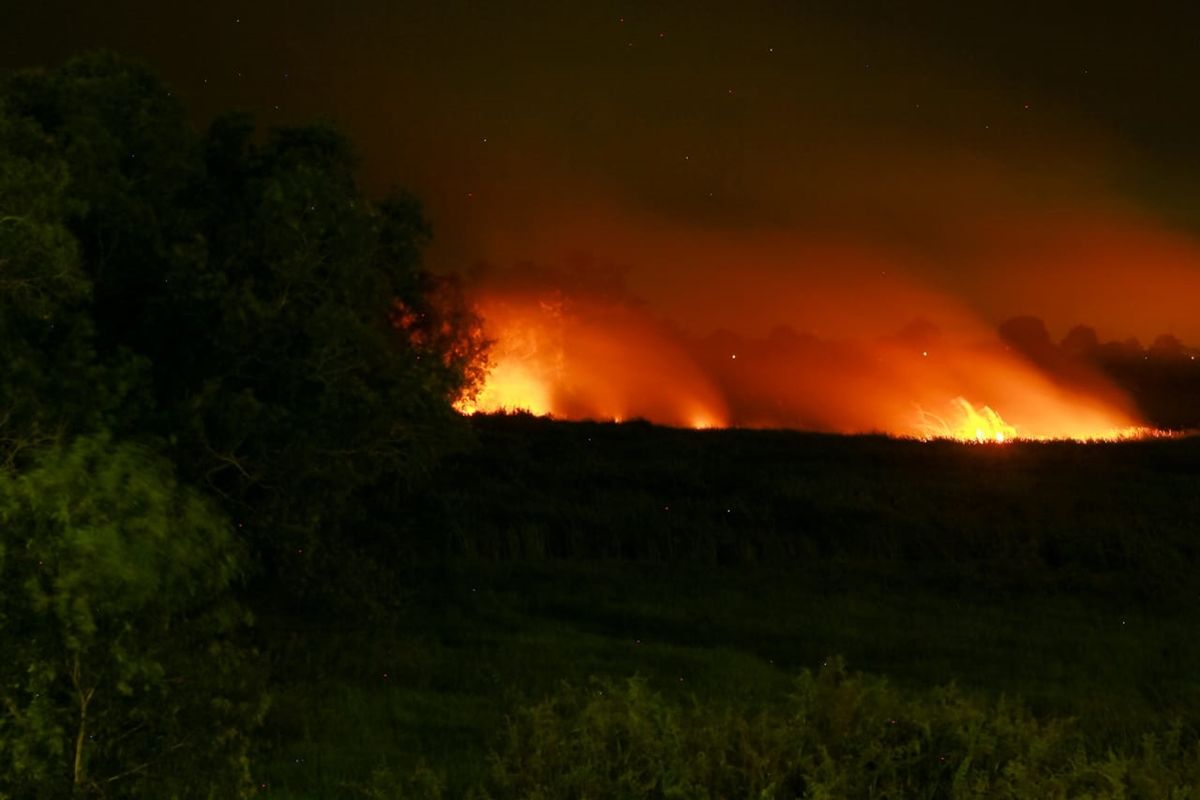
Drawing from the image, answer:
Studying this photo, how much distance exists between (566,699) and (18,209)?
532cm

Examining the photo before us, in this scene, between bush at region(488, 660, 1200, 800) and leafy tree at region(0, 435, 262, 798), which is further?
bush at region(488, 660, 1200, 800)

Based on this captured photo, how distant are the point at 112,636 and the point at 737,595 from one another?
12.4 meters

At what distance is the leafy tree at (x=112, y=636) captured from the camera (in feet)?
24.5

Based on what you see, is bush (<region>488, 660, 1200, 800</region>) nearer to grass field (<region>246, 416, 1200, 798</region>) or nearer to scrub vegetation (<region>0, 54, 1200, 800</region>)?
scrub vegetation (<region>0, 54, 1200, 800</region>)

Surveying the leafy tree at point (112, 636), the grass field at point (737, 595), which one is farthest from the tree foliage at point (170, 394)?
the grass field at point (737, 595)

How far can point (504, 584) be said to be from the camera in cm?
2034

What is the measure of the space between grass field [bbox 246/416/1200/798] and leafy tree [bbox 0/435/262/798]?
4.23 feet

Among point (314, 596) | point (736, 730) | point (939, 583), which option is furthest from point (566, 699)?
point (939, 583)

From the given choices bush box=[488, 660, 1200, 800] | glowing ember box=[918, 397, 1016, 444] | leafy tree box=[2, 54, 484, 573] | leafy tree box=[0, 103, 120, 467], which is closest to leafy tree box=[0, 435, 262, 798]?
leafy tree box=[0, 103, 120, 467]

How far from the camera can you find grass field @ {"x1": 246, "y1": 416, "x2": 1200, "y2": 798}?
470 inches

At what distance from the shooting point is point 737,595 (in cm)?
1927

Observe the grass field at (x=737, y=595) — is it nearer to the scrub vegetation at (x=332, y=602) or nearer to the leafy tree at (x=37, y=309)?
the scrub vegetation at (x=332, y=602)

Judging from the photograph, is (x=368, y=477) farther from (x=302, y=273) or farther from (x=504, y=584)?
(x=504, y=584)

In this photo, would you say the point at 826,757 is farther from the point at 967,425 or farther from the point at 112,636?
the point at 967,425
